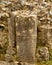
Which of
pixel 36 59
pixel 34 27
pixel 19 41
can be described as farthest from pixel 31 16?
pixel 36 59

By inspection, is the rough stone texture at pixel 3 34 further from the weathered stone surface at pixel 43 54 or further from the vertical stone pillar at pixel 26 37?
the weathered stone surface at pixel 43 54

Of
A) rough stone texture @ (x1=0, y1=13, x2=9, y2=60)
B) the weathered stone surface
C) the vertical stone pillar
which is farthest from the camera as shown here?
rough stone texture @ (x1=0, y1=13, x2=9, y2=60)

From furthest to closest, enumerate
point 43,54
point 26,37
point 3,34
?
point 3,34 < point 43,54 < point 26,37

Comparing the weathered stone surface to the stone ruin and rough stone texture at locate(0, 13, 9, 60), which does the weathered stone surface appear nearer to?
the stone ruin

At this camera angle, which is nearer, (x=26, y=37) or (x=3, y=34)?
(x=26, y=37)

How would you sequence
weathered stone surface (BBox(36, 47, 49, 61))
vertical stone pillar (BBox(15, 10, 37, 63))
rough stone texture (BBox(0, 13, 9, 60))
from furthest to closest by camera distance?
rough stone texture (BBox(0, 13, 9, 60)) → weathered stone surface (BBox(36, 47, 49, 61)) → vertical stone pillar (BBox(15, 10, 37, 63))

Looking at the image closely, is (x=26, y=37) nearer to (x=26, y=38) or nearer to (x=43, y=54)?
(x=26, y=38)

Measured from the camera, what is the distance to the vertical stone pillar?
7.35 m

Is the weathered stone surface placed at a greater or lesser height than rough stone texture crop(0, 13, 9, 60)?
lesser

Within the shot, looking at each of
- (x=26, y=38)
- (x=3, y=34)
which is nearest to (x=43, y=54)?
(x=26, y=38)

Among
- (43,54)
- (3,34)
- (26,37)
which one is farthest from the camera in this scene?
(3,34)

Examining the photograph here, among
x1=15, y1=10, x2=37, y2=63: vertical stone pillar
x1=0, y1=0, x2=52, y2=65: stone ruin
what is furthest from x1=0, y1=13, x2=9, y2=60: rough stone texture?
x1=15, y1=10, x2=37, y2=63: vertical stone pillar

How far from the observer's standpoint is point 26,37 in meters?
7.47

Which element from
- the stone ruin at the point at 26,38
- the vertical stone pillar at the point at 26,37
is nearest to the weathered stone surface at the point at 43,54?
the stone ruin at the point at 26,38
